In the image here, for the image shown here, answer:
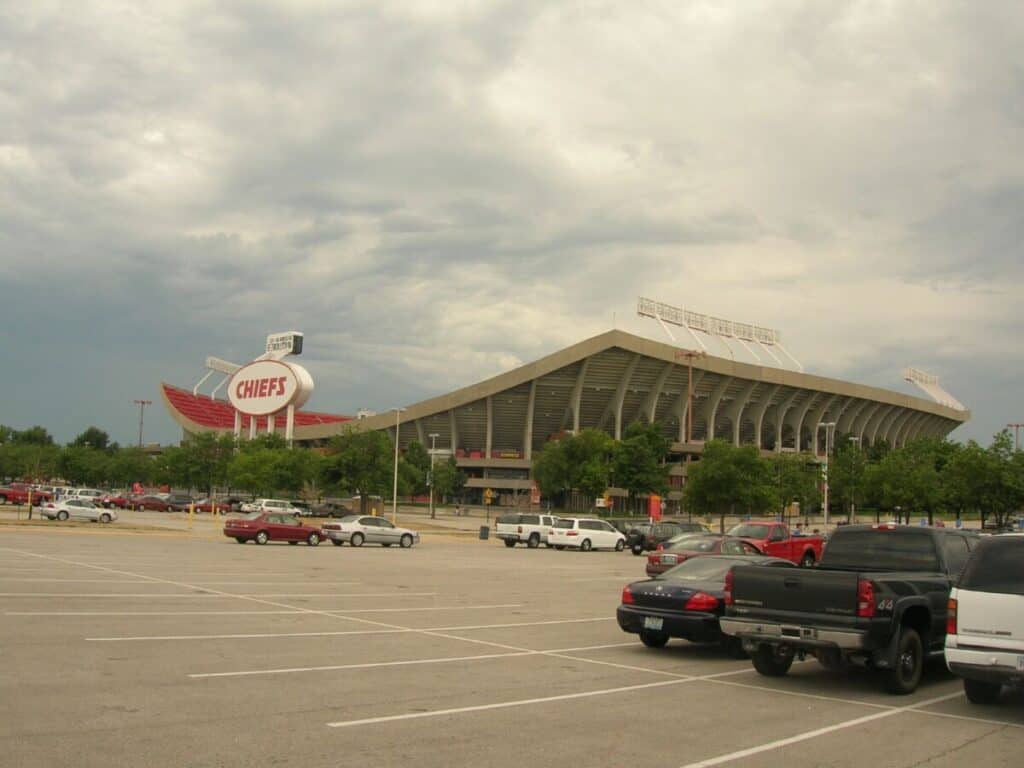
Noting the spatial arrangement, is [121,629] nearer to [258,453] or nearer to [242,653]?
[242,653]

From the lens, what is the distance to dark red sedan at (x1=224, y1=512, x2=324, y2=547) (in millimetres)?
40656

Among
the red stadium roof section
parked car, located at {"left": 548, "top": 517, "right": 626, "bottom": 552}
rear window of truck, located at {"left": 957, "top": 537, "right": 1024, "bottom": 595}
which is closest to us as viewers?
rear window of truck, located at {"left": 957, "top": 537, "right": 1024, "bottom": 595}

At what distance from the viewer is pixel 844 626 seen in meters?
11.2

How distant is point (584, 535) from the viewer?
47.8 m

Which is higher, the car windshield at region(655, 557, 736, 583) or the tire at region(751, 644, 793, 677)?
the car windshield at region(655, 557, 736, 583)

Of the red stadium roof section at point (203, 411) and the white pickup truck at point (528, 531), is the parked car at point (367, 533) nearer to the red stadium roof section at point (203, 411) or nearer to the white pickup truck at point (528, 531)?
the white pickup truck at point (528, 531)

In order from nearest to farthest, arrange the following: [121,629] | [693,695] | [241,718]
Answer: [241,718] < [693,695] < [121,629]

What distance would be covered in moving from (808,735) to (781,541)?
66.5 ft

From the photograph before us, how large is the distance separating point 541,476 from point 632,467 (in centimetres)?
1150

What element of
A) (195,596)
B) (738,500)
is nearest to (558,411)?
(738,500)

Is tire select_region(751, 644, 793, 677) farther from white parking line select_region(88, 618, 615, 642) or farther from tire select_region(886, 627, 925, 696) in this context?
white parking line select_region(88, 618, 615, 642)

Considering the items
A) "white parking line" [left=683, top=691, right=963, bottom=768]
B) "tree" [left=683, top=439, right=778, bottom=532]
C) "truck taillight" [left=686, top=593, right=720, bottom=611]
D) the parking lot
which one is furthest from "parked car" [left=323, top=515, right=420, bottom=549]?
"white parking line" [left=683, top=691, right=963, bottom=768]

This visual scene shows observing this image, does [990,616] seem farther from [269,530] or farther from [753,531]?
[269,530]

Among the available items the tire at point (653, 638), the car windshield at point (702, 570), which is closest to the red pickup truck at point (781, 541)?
the car windshield at point (702, 570)
